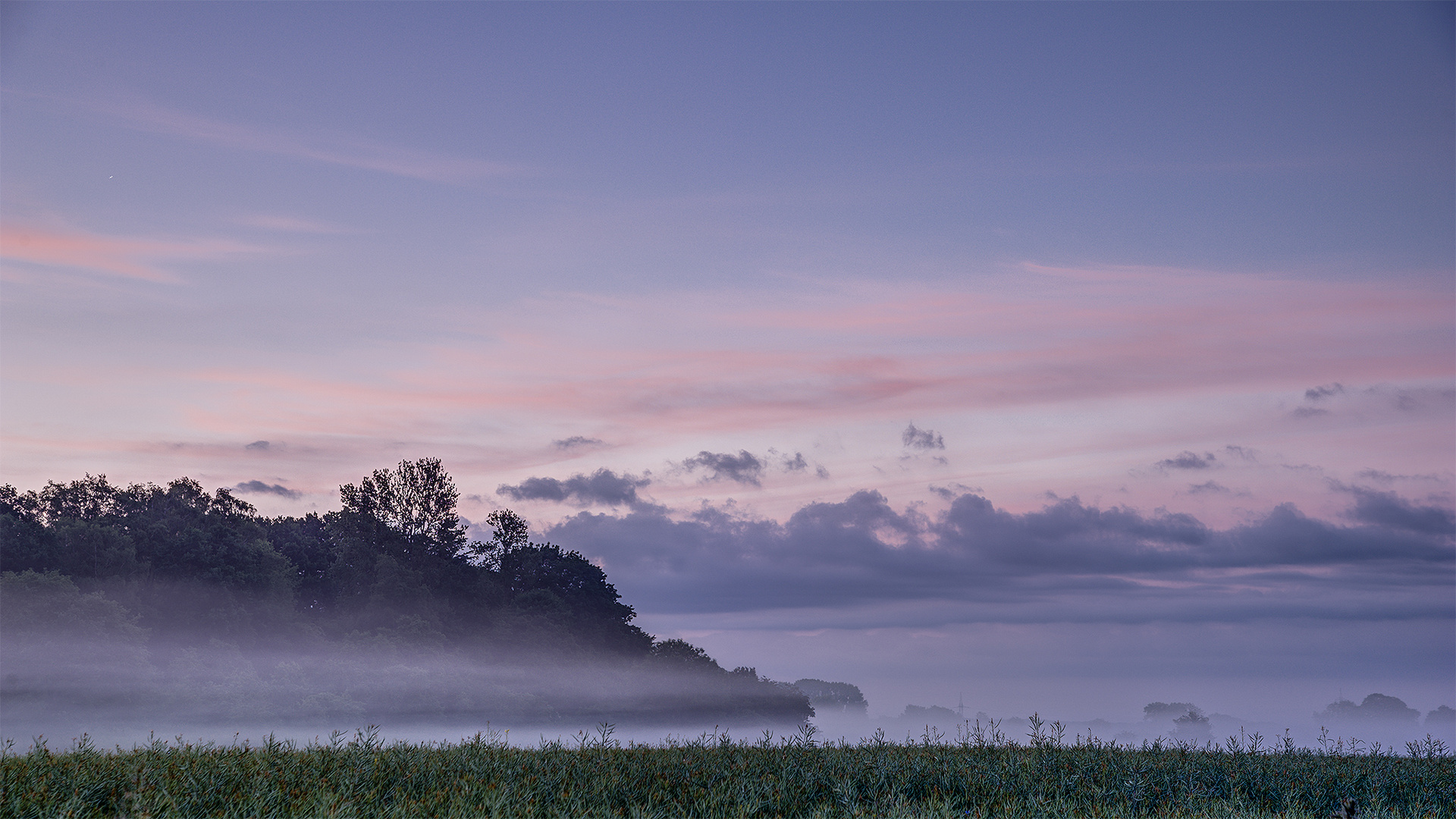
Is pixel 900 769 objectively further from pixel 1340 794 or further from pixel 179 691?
pixel 179 691

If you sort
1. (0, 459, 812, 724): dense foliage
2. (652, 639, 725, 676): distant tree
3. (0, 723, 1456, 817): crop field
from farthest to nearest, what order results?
1. (652, 639, 725, 676): distant tree
2. (0, 459, 812, 724): dense foliage
3. (0, 723, 1456, 817): crop field

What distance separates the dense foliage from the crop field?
4518 cm

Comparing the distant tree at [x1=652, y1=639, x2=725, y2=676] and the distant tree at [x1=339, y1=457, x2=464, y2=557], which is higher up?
the distant tree at [x1=339, y1=457, x2=464, y2=557]

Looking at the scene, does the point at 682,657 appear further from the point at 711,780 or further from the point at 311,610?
the point at 711,780

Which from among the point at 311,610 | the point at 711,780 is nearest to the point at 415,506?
the point at 311,610

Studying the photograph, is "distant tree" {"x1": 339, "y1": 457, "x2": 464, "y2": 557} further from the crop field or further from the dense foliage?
the crop field

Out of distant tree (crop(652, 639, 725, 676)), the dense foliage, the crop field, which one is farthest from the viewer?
distant tree (crop(652, 639, 725, 676))

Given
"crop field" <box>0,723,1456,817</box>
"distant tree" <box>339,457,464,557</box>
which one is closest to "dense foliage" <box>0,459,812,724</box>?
"distant tree" <box>339,457,464,557</box>

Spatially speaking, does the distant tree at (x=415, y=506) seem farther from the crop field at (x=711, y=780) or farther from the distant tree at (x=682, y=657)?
the crop field at (x=711, y=780)

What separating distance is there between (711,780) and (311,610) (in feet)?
226

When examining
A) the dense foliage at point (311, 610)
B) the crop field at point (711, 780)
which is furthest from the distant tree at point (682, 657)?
the crop field at point (711, 780)

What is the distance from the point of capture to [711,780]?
1619 cm

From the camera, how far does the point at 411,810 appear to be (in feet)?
42.7

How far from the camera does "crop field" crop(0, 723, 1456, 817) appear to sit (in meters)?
13.6
